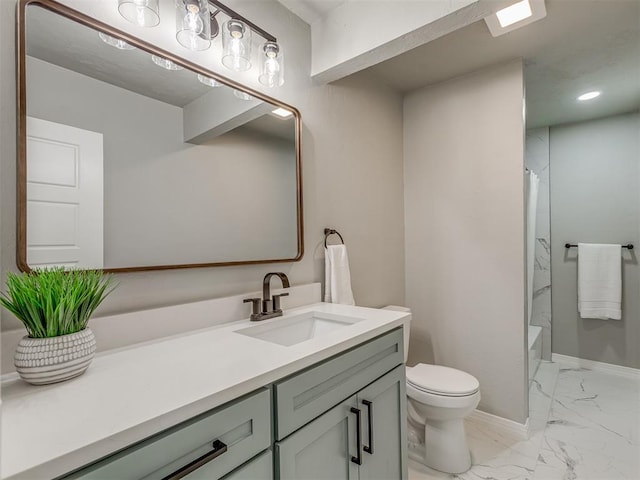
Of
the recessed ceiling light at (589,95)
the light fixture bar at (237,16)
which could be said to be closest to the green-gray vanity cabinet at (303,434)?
the light fixture bar at (237,16)

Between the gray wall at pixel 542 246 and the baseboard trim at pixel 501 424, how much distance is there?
1.61m

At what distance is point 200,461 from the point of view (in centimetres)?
67

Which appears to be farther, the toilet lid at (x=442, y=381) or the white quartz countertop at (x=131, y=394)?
the toilet lid at (x=442, y=381)

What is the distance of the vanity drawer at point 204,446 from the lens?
0.58 meters

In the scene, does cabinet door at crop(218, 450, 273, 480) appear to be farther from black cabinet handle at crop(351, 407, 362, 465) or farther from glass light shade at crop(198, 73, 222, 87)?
glass light shade at crop(198, 73, 222, 87)

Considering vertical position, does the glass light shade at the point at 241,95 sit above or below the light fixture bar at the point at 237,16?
below

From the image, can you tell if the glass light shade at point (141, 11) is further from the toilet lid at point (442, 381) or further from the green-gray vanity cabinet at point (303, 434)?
the toilet lid at point (442, 381)

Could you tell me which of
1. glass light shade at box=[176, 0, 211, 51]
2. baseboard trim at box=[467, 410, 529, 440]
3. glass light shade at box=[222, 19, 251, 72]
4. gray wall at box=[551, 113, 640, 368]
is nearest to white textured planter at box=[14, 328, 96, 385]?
glass light shade at box=[176, 0, 211, 51]

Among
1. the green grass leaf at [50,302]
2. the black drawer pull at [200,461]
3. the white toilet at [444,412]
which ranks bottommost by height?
the white toilet at [444,412]

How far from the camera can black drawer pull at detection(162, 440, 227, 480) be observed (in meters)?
0.64

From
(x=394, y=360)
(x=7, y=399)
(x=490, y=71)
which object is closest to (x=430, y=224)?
(x=490, y=71)

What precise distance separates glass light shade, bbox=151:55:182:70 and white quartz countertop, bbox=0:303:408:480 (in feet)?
3.30

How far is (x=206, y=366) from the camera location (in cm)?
86

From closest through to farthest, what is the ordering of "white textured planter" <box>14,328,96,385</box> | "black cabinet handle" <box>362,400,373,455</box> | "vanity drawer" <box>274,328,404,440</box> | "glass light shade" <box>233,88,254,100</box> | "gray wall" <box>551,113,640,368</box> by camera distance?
"white textured planter" <box>14,328,96,385</box>, "vanity drawer" <box>274,328,404,440</box>, "black cabinet handle" <box>362,400,373,455</box>, "glass light shade" <box>233,88,254,100</box>, "gray wall" <box>551,113,640,368</box>
